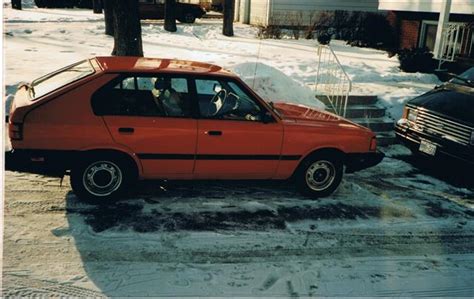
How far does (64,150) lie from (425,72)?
439 inches

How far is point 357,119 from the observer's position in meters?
9.20

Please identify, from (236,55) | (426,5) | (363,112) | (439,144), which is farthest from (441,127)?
(426,5)

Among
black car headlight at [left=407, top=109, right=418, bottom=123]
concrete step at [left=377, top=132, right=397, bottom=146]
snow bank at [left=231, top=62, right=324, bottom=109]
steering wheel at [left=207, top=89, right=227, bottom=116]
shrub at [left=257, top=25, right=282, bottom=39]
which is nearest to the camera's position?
steering wheel at [left=207, top=89, right=227, bottom=116]

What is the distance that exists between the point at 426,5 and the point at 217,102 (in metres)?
12.2

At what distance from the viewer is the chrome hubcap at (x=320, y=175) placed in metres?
5.98

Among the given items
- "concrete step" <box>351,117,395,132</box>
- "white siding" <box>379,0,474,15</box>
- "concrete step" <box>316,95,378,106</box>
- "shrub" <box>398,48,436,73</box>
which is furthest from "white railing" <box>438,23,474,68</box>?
"concrete step" <box>351,117,395,132</box>

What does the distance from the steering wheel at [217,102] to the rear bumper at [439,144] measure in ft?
11.4

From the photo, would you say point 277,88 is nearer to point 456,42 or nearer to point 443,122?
point 443,122

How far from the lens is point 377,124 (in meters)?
Answer: 9.05

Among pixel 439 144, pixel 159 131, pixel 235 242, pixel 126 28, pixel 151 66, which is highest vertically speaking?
pixel 126 28

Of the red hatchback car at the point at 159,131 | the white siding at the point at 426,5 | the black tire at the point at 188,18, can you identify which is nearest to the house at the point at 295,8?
the black tire at the point at 188,18

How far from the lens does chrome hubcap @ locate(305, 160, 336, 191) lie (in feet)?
19.6

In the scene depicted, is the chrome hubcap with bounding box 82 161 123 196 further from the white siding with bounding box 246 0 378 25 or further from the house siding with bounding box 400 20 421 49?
the white siding with bounding box 246 0 378 25

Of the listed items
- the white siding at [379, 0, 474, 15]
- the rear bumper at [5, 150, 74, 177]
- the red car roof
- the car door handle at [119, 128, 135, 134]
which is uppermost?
the white siding at [379, 0, 474, 15]
